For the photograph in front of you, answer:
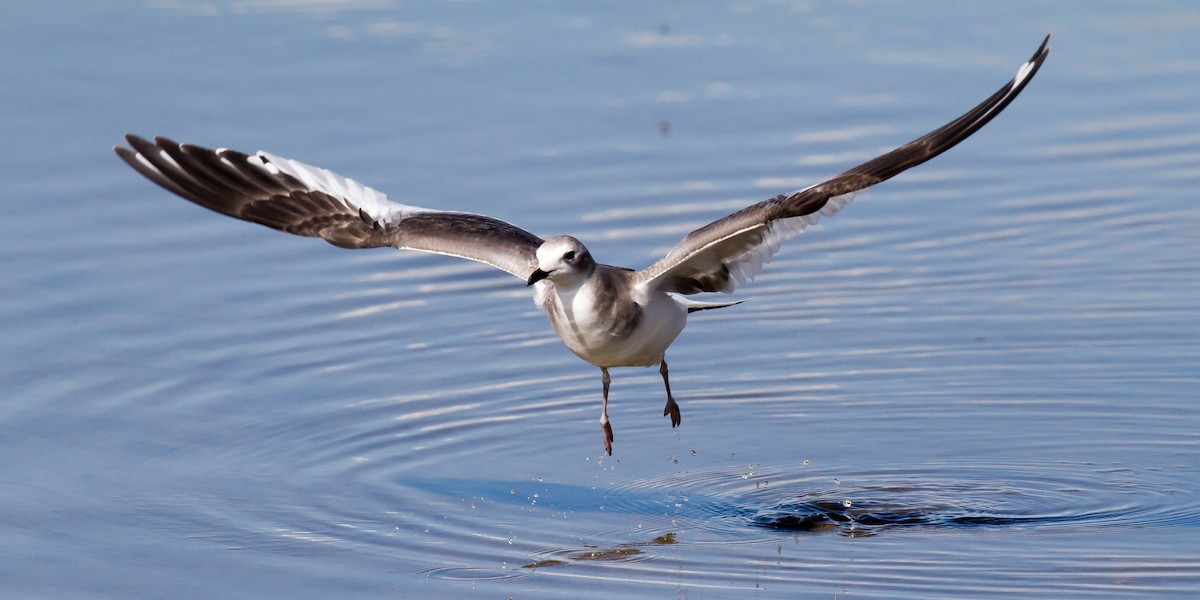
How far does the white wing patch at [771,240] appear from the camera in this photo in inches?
394

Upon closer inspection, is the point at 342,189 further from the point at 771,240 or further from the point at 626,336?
the point at 771,240

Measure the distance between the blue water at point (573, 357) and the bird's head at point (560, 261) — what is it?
1340 mm

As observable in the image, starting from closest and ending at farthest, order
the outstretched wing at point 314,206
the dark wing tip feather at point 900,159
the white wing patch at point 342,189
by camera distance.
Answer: the dark wing tip feather at point 900,159 < the outstretched wing at point 314,206 < the white wing patch at point 342,189

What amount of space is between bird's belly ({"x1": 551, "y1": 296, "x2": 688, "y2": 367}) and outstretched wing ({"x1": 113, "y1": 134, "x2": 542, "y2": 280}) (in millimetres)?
507

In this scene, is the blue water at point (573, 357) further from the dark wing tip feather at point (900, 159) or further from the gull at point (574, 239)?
the dark wing tip feather at point (900, 159)

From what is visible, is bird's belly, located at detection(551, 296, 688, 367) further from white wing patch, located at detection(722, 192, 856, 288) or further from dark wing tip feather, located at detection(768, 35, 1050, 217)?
dark wing tip feather, located at detection(768, 35, 1050, 217)

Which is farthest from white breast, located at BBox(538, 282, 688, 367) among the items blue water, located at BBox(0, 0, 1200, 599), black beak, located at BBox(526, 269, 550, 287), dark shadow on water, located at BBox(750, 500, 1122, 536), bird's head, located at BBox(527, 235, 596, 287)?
dark shadow on water, located at BBox(750, 500, 1122, 536)

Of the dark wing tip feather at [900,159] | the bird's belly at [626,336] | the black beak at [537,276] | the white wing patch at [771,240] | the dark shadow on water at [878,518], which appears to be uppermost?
the dark wing tip feather at [900,159]

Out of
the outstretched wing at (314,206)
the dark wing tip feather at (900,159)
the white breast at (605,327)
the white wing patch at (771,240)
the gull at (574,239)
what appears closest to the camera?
the dark wing tip feather at (900,159)

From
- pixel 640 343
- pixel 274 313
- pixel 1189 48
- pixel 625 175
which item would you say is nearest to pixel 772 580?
pixel 640 343

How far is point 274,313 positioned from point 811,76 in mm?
6582

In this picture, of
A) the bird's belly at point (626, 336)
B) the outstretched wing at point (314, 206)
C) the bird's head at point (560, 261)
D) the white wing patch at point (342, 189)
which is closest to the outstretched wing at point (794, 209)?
the bird's belly at point (626, 336)

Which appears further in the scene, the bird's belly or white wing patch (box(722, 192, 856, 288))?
the bird's belly

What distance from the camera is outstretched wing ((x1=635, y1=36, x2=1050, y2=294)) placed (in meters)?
9.72
